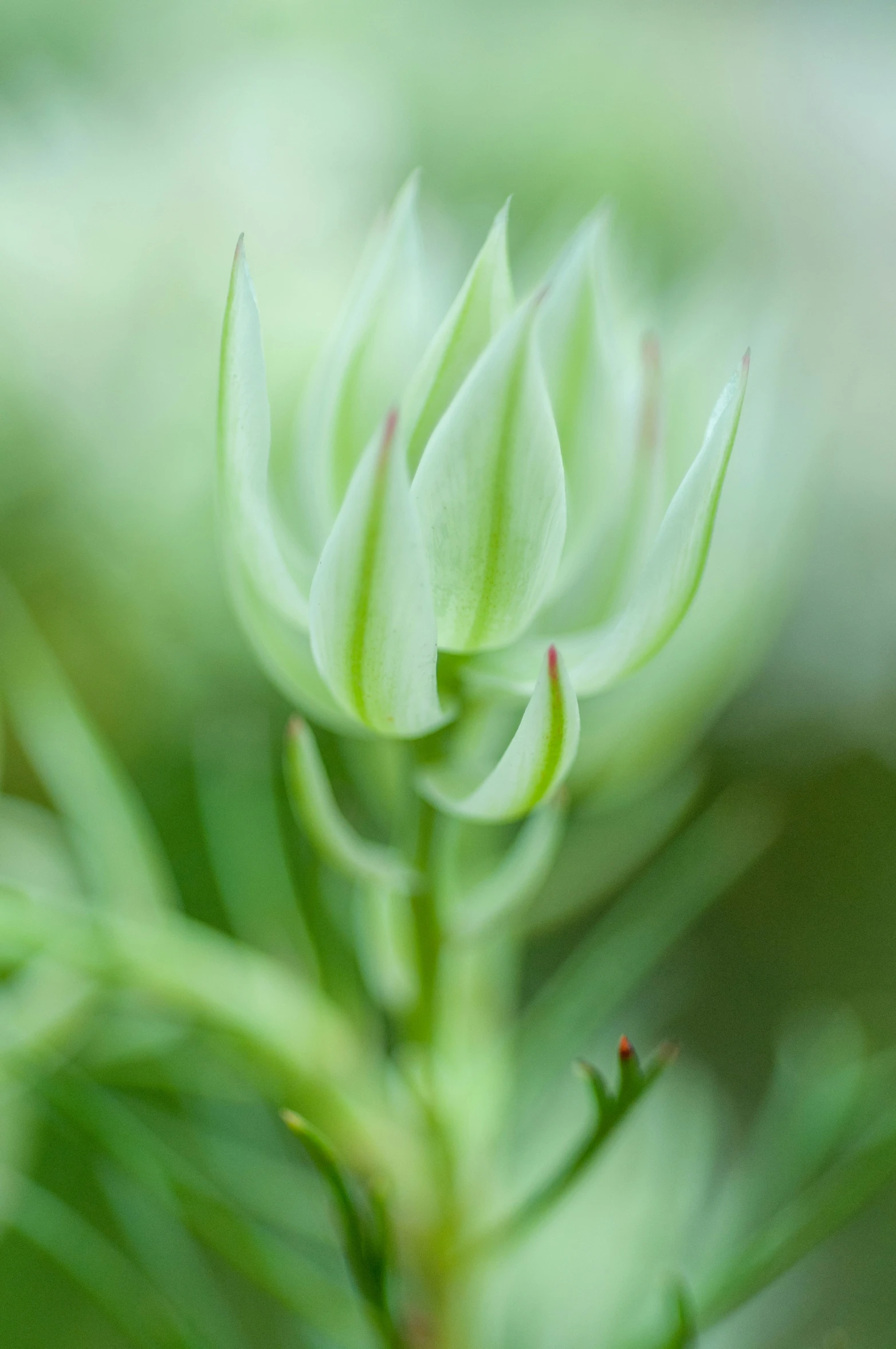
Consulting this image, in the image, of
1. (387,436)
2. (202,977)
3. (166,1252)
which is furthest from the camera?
(166,1252)

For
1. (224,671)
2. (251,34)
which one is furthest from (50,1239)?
(251,34)

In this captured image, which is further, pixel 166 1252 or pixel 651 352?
pixel 166 1252

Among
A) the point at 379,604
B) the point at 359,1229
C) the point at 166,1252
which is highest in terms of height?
the point at 379,604

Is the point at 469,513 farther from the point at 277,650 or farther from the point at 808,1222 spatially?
the point at 808,1222

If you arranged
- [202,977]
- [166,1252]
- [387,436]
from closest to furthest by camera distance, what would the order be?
[387,436] → [202,977] → [166,1252]

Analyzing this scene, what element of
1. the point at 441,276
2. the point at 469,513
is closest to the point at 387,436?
the point at 469,513

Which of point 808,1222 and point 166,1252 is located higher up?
point 808,1222

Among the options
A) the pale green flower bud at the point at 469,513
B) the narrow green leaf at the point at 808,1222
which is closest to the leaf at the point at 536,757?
the pale green flower bud at the point at 469,513
